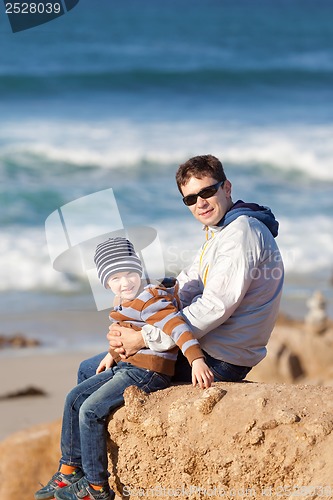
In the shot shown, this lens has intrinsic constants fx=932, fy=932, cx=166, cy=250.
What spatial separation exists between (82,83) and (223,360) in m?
21.2

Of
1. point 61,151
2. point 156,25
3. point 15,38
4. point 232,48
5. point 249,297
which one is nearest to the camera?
point 249,297

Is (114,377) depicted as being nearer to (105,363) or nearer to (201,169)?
(105,363)

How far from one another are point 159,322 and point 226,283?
1.04 feet

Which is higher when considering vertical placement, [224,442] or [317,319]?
[224,442]

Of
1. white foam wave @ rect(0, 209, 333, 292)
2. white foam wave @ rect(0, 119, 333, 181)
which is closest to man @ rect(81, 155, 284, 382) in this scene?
white foam wave @ rect(0, 209, 333, 292)

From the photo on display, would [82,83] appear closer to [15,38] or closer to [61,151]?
[15,38]

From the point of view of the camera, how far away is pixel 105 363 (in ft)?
13.5

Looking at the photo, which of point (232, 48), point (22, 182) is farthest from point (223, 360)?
point (232, 48)

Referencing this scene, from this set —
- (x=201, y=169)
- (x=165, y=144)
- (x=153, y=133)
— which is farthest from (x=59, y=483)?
(x=153, y=133)

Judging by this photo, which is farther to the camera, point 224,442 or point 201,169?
point 201,169

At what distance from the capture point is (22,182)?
17344 millimetres

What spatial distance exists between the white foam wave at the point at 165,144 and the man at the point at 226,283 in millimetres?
→ 14782

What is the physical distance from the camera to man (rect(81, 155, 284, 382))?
3.83 metres

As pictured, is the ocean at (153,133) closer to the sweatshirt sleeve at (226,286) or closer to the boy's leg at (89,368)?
the boy's leg at (89,368)
